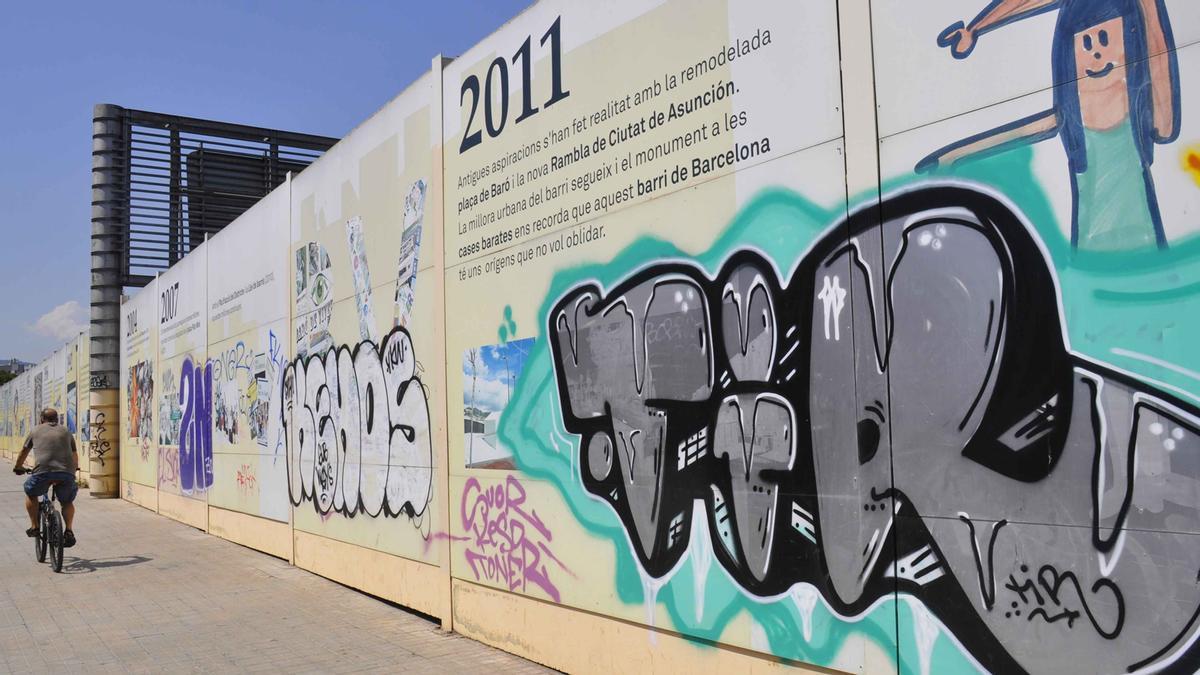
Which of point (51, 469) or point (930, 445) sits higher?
point (930, 445)

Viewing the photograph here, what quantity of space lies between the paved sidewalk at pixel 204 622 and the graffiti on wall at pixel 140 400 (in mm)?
6887

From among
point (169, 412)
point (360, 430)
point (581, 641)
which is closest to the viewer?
point (581, 641)

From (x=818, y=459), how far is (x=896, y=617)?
790 millimetres

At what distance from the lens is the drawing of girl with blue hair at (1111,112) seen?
328cm

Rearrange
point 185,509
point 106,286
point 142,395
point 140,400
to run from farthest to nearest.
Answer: point 106,286 → point 140,400 → point 142,395 → point 185,509

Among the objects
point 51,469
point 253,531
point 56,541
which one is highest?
point 51,469

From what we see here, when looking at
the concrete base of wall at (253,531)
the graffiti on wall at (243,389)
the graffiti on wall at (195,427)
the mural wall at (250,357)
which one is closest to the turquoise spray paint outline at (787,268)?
the concrete base of wall at (253,531)

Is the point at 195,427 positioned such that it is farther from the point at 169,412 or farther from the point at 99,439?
the point at 99,439

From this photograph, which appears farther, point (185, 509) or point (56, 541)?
point (185, 509)

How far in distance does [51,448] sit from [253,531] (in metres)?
2.71

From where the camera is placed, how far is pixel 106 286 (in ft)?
74.4

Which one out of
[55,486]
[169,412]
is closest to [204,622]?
[55,486]

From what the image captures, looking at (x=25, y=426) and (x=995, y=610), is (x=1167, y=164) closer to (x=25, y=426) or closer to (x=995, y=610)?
(x=995, y=610)

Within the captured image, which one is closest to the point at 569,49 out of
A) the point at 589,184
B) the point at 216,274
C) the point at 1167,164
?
the point at 589,184
